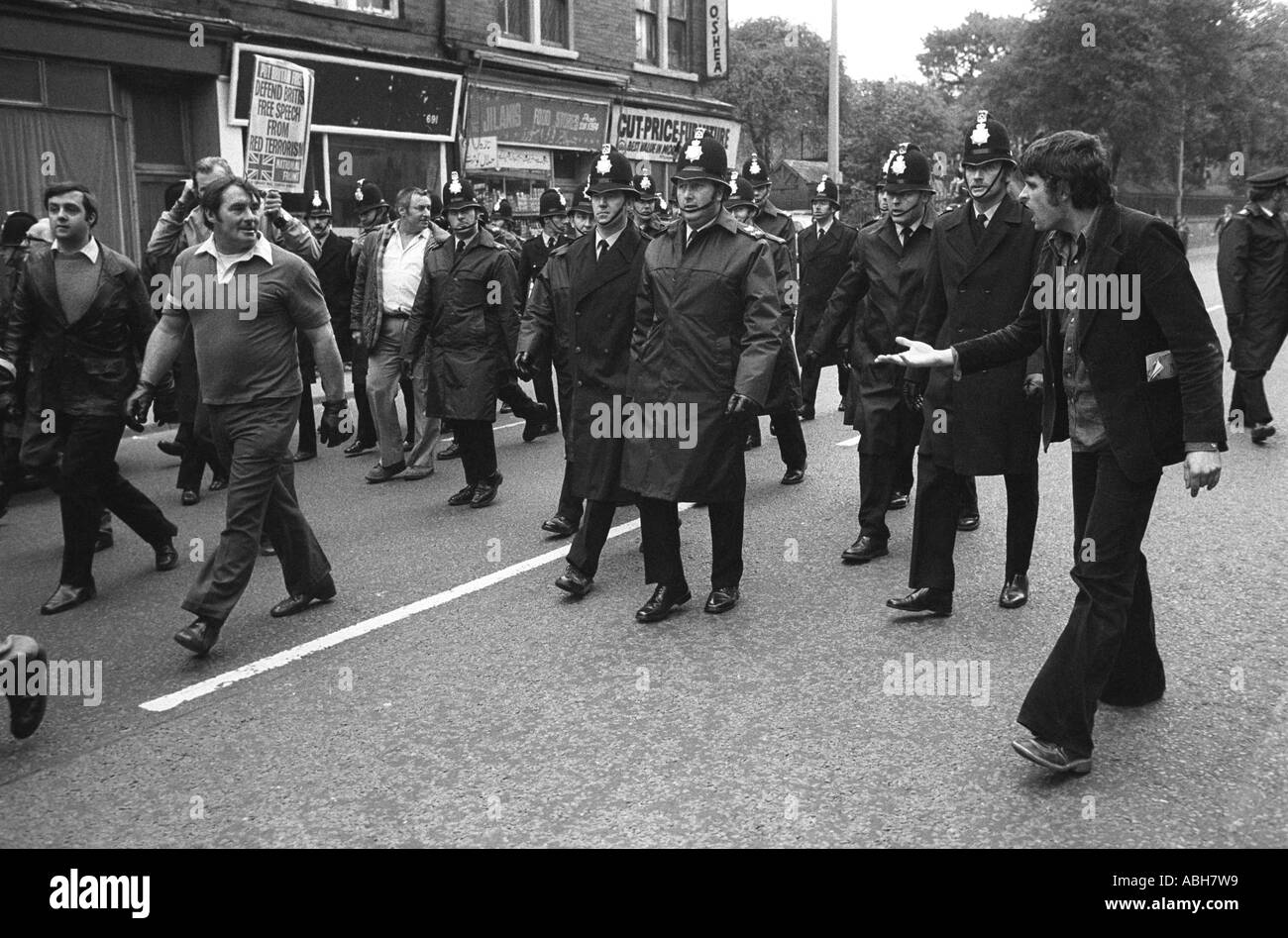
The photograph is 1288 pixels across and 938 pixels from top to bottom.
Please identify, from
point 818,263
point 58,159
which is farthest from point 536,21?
point 818,263

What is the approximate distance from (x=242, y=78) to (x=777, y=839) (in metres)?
14.5

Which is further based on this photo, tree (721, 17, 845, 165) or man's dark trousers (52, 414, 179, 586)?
tree (721, 17, 845, 165)

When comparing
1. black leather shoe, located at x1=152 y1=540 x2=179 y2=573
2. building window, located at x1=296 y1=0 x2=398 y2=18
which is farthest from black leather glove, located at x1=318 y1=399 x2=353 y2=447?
building window, located at x1=296 y1=0 x2=398 y2=18

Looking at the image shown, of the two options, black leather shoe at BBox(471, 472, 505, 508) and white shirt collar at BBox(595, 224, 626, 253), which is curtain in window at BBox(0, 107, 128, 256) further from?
white shirt collar at BBox(595, 224, 626, 253)

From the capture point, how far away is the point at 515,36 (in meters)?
21.1

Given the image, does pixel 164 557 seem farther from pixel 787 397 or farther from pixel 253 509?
pixel 787 397

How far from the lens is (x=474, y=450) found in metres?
8.61

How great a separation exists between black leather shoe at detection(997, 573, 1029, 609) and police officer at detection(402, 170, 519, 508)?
12.2ft

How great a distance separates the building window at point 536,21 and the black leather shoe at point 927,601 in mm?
17056

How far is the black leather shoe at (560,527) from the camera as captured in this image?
7.60 m

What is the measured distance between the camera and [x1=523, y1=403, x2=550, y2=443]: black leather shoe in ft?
36.2

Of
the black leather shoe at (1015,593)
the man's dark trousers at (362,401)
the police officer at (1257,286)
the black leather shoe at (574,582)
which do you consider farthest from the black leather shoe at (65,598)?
the police officer at (1257,286)

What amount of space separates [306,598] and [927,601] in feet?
9.42
